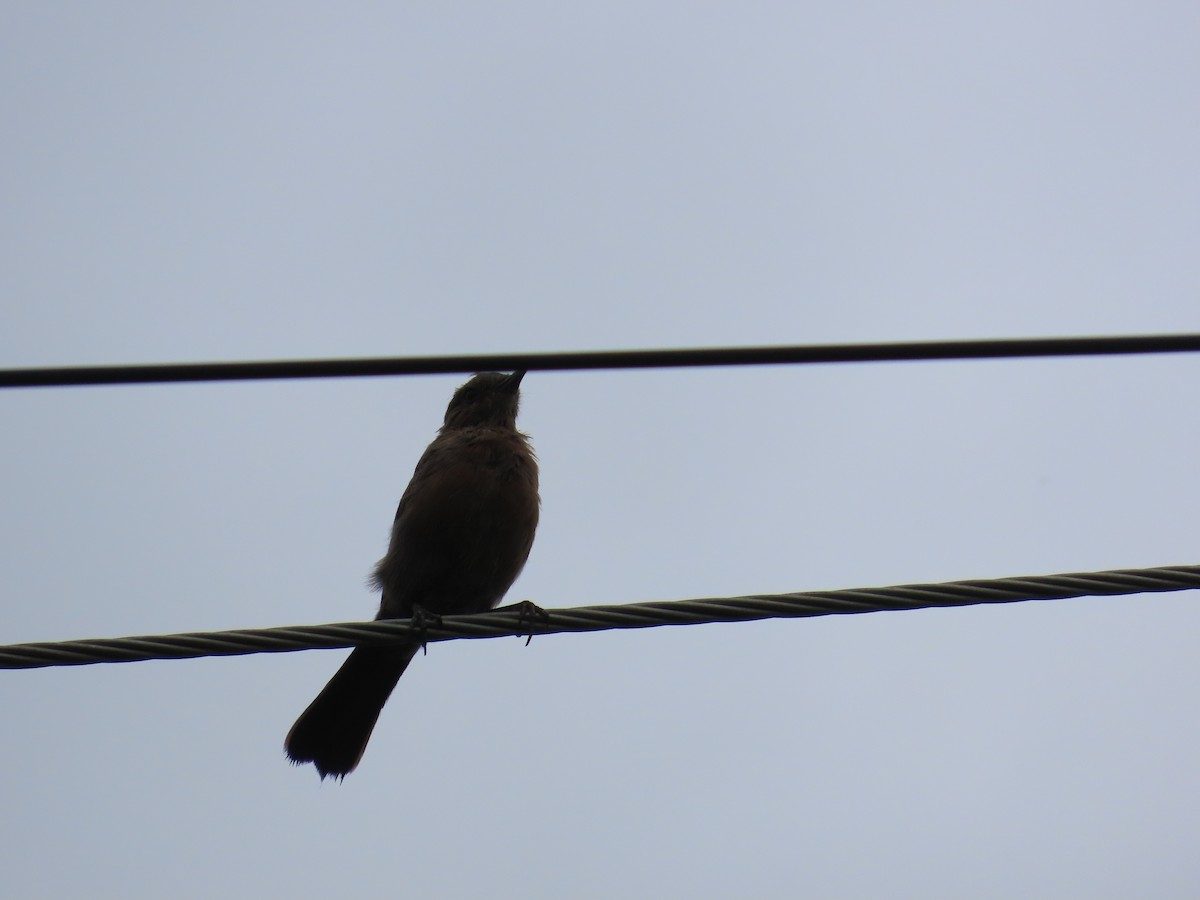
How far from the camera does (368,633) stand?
432 centimetres

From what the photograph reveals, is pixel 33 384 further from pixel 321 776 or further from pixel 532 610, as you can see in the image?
pixel 321 776

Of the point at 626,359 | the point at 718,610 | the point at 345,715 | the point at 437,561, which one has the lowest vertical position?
the point at 718,610

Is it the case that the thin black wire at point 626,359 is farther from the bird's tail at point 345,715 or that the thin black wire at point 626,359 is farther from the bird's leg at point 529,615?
the bird's tail at point 345,715

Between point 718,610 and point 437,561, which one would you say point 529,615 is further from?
point 437,561

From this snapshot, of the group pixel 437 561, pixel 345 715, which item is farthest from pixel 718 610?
pixel 345 715

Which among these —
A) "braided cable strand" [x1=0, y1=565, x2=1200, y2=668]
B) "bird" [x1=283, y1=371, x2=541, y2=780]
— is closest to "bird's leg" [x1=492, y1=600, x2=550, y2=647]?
"braided cable strand" [x1=0, y1=565, x2=1200, y2=668]

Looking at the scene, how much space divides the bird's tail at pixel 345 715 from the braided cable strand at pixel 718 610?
9.02 ft

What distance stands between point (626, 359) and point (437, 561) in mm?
3964

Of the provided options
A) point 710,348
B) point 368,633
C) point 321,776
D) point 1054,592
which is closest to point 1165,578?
point 1054,592

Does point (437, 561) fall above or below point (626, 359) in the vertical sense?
above

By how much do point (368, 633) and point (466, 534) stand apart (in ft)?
8.38

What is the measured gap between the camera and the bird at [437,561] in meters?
6.78

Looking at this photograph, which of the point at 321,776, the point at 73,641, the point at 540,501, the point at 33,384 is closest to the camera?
the point at 33,384

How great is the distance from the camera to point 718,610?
4.04 metres
